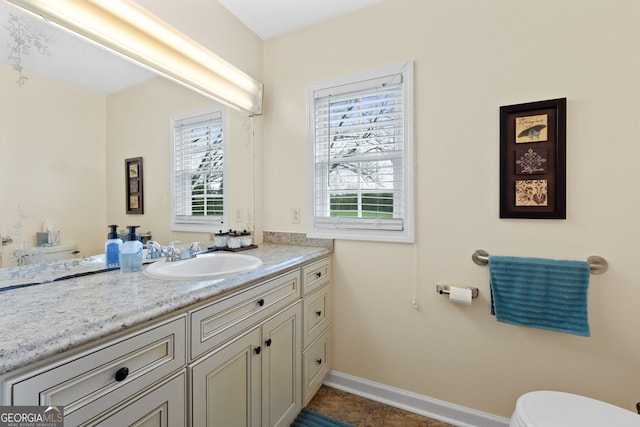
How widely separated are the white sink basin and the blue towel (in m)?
1.26

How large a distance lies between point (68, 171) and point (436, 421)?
2.29m

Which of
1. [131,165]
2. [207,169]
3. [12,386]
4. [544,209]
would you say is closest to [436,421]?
[544,209]

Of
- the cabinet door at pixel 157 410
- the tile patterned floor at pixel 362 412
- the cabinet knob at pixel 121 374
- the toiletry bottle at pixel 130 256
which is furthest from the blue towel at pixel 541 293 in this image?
the toiletry bottle at pixel 130 256

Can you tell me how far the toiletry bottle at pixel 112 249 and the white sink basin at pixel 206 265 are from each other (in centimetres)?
15

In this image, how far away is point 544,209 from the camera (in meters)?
1.43

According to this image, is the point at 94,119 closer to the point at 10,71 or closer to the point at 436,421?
the point at 10,71

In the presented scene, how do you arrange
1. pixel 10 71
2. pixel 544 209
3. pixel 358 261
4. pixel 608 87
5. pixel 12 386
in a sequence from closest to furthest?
pixel 12 386 → pixel 10 71 → pixel 608 87 → pixel 544 209 → pixel 358 261

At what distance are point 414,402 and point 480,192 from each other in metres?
1.36

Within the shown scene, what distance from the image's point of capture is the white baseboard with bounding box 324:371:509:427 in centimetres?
160

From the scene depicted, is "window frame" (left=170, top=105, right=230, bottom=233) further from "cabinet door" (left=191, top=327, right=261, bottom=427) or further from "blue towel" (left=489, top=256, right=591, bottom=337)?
"blue towel" (left=489, top=256, right=591, bottom=337)

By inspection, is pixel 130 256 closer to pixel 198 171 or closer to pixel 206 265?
pixel 206 265

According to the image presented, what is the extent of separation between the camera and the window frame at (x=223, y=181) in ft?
5.07

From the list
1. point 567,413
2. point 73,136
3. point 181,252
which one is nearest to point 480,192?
point 567,413

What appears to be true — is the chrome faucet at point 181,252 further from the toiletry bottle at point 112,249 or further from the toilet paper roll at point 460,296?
the toilet paper roll at point 460,296
